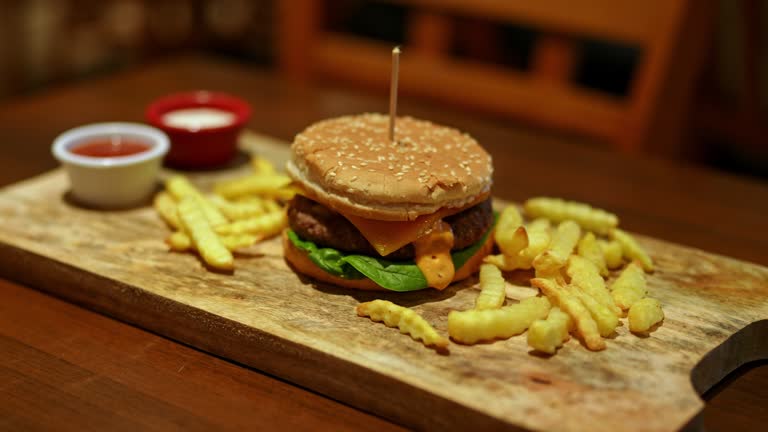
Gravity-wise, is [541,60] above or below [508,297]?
above

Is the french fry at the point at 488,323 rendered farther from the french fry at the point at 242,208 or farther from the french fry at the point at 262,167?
the french fry at the point at 262,167

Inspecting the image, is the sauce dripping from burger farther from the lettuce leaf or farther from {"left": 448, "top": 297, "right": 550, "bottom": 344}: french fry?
{"left": 448, "top": 297, "right": 550, "bottom": 344}: french fry

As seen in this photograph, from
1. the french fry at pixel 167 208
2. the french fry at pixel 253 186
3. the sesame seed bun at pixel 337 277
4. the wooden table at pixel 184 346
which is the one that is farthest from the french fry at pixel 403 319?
the french fry at pixel 167 208

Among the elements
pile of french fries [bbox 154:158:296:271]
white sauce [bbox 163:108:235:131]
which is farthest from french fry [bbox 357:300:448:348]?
white sauce [bbox 163:108:235:131]

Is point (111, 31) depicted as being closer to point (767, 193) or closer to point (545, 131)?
point (545, 131)

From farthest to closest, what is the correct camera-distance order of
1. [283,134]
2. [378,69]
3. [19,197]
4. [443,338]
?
[378,69] < [283,134] < [19,197] < [443,338]

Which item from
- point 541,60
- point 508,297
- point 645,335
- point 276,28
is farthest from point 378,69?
point 276,28

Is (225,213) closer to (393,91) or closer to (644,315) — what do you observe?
(393,91)
